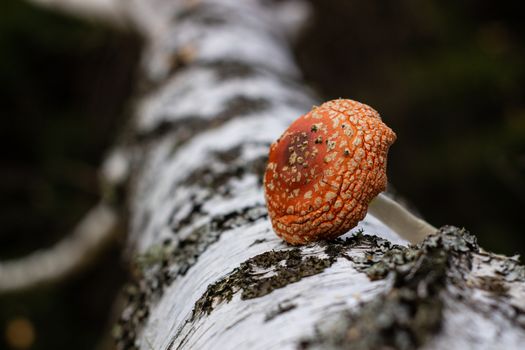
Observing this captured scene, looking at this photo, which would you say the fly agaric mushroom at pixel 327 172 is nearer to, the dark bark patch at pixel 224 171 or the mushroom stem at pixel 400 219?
the mushroom stem at pixel 400 219

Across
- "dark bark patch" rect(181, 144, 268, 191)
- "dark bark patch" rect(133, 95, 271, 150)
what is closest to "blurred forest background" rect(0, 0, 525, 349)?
"dark bark patch" rect(133, 95, 271, 150)

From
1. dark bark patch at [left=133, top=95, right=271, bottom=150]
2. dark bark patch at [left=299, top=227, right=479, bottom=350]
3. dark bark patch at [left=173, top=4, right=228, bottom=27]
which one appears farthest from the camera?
dark bark patch at [left=173, top=4, right=228, bottom=27]

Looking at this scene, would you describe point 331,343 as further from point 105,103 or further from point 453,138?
point 105,103

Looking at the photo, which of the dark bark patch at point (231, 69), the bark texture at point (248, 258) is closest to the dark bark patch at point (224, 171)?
the bark texture at point (248, 258)

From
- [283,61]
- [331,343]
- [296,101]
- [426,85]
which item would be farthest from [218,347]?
[426,85]

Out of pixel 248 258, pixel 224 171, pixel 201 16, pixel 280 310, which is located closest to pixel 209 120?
pixel 224 171

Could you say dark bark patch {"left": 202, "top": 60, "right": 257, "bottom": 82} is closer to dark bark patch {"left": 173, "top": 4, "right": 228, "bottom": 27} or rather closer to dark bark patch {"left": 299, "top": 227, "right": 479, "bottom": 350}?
dark bark patch {"left": 173, "top": 4, "right": 228, "bottom": 27}

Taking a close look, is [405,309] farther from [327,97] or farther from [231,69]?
[327,97]
